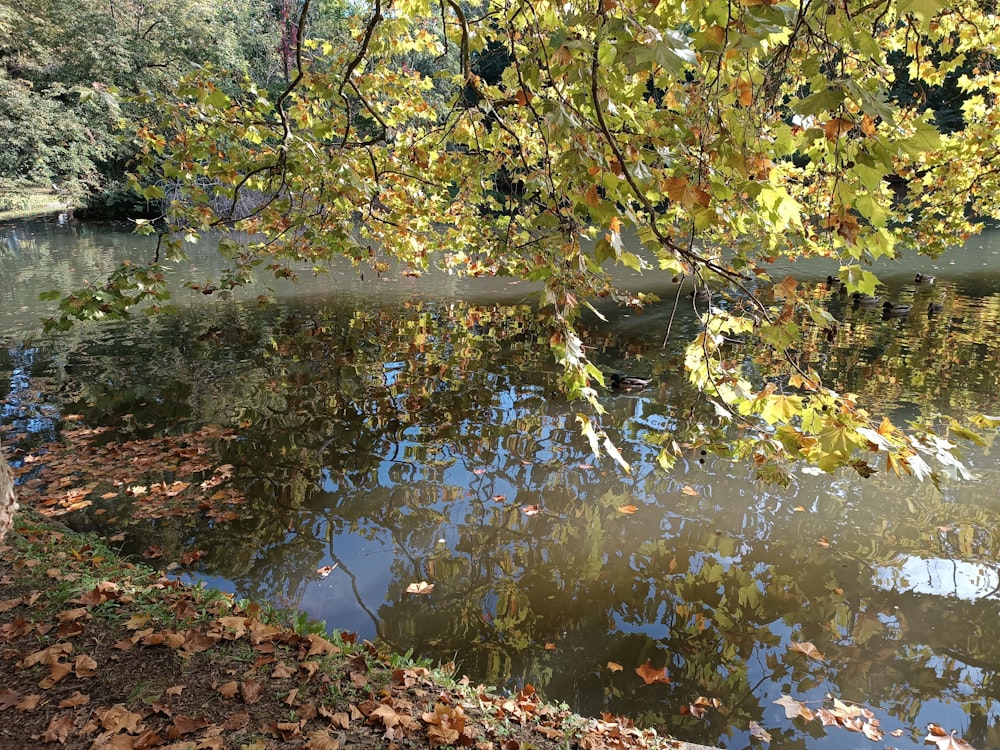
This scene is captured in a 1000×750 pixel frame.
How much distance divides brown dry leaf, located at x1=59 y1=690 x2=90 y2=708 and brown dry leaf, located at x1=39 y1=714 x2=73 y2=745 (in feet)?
0.24

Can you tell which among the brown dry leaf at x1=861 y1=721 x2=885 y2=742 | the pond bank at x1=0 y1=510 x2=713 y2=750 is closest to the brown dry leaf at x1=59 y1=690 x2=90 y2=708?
the pond bank at x1=0 y1=510 x2=713 y2=750

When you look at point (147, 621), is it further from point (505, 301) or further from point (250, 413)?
point (505, 301)

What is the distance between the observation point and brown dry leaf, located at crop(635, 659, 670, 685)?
13.7 feet

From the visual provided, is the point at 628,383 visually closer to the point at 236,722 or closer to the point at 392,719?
the point at 392,719

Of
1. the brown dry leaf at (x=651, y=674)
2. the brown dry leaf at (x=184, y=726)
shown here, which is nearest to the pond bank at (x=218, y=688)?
the brown dry leaf at (x=184, y=726)

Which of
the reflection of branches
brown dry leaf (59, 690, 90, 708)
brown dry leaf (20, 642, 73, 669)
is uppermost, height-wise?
brown dry leaf (59, 690, 90, 708)

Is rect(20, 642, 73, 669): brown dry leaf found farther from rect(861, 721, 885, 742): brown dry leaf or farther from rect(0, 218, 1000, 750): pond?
rect(861, 721, 885, 742): brown dry leaf

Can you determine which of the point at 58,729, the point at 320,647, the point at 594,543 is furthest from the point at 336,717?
the point at 594,543

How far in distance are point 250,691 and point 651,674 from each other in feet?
8.54

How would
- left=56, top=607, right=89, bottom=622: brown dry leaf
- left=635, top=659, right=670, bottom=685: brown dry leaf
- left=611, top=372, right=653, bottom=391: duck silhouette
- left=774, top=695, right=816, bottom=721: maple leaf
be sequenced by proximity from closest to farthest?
left=56, top=607, right=89, bottom=622: brown dry leaf
left=774, top=695, right=816, bottom=721: maple leaf
left=635, top=659, right=670, bottom=685: brown dry leaf
left=611, top=372, right=653, bottom=391: duck silhouette

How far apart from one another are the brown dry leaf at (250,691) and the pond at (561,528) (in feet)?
4.43

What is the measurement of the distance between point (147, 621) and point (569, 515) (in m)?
3.82

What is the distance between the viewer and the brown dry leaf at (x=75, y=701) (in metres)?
3.10

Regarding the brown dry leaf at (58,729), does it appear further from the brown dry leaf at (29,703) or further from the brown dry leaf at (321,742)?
the brown dry leaf at (321,742)
